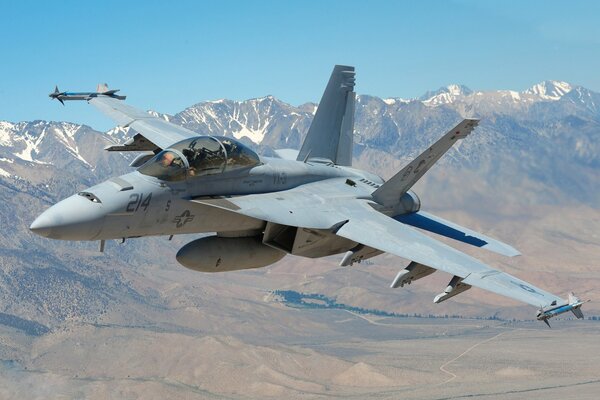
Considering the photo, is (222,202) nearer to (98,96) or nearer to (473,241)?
(473,241)

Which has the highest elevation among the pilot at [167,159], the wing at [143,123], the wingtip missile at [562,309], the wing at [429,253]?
the wing at [143,123]

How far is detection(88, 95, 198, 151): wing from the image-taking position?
1634 inches

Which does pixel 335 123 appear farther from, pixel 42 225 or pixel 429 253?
pixel 42 225

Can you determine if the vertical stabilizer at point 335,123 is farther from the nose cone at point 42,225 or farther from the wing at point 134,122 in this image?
the nose cone at point 42,225

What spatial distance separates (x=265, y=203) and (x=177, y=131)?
13.8 m

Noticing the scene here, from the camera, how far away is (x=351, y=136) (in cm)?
4441

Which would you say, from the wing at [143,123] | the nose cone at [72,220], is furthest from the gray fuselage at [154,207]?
the wing at [143,123]

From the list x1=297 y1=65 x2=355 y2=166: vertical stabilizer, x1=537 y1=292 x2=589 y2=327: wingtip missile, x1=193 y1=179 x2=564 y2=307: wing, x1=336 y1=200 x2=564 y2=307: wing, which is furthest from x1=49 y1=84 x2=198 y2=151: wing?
x1=537 y1=292 x2=589 y2=327: wingtip missile

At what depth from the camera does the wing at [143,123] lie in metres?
41.5

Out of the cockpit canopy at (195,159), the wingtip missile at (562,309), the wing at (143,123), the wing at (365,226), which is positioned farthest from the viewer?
the wing at (143,123)

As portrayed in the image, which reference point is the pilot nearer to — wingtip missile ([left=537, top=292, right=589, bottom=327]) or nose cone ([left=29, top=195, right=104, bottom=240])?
nose cone ([left=29, top=195, right=104, bottom=240])

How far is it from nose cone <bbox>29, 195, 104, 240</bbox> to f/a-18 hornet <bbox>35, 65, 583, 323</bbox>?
0.11 feet

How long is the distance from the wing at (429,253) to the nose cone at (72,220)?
9.18 meters

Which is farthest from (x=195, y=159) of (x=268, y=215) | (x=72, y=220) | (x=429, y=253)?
(x=429, y=253)
